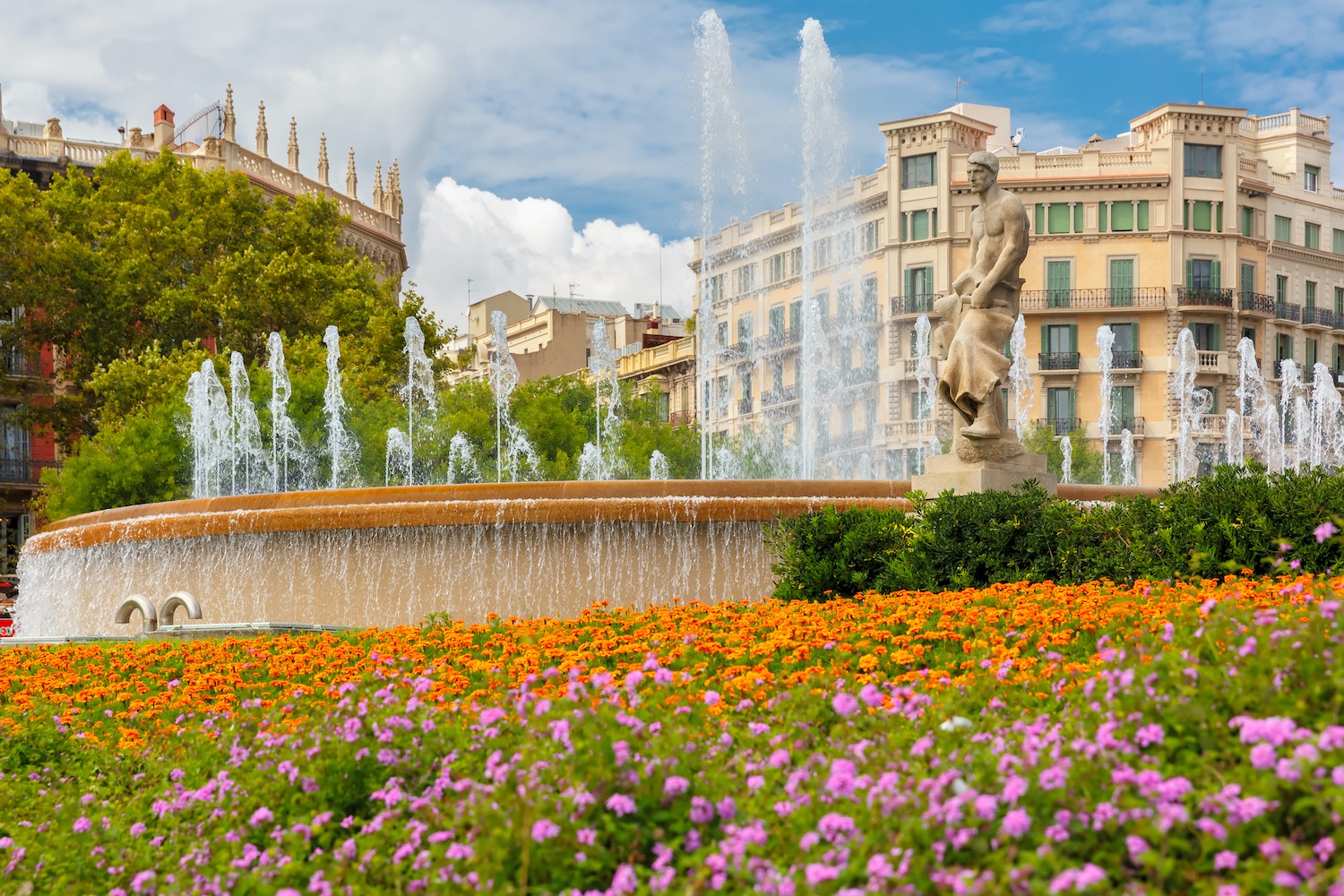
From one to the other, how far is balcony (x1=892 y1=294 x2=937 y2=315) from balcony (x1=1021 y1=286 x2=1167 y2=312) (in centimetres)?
363

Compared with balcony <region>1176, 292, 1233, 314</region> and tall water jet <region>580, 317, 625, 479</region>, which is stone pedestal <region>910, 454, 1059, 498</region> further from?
balcony <region>1176, 292, 1233, 314</region>

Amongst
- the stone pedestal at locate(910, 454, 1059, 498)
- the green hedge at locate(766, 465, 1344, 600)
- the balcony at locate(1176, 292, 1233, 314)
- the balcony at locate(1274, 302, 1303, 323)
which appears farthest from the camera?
the balcony at locate(1274, 302, 1303, 323)

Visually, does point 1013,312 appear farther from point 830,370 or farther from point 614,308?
point 614,308

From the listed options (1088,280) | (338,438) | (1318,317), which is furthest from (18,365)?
(1318,317)

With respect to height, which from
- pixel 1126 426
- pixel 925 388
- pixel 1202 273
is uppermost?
pixel 1202 273

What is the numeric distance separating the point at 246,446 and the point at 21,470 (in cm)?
2199

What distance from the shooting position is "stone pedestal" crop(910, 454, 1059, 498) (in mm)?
12586

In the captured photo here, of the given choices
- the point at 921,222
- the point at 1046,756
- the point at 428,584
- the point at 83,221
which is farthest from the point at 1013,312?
the point at 921,222

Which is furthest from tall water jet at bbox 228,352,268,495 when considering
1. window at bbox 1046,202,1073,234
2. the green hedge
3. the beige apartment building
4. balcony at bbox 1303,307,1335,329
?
balcony at bbox 1303,307,1335,329

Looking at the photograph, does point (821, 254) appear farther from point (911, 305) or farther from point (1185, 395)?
point (1185, 395)

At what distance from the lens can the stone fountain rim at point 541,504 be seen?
1337cm

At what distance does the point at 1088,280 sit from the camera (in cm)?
5862

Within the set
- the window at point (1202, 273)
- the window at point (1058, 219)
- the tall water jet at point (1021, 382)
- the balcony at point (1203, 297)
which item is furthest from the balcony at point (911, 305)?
the window at point (1202, 273)

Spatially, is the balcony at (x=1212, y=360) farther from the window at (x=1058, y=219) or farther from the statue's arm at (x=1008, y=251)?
the statue's arm at (x=1008, y=251)
